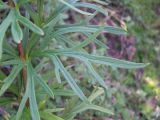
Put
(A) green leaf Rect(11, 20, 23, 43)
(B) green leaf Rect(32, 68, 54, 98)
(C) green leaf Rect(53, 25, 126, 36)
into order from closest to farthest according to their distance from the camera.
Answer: (A) green leaf Rect(11, 20, 23, 43)
(B) green leaf Rect(32, 68, 54, 98)
(C) green leaf Rect(53, 25, 126, 36)

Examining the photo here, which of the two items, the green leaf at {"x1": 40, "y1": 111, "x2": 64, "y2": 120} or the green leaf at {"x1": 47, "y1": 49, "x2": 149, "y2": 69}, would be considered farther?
the green leaf at {"x1": 40, "y1": 111, "x2": 64, "y2": 120}

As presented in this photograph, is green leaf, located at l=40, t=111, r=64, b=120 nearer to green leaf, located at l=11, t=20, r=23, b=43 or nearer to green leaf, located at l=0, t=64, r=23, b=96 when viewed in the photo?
green leaf, located at l=0, t=64, r=23, b=96

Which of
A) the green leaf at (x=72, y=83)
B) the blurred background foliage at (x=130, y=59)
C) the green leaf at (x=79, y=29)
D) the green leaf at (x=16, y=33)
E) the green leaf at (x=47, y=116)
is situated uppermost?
the green leaf at (x=16, y=33)

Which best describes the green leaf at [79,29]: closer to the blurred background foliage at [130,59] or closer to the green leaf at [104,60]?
the green leaf at [104,60]

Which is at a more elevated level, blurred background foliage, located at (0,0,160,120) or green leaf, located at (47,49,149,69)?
green leaf, located at (47,49,149,69)

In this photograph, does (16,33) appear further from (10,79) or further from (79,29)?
(79,29)

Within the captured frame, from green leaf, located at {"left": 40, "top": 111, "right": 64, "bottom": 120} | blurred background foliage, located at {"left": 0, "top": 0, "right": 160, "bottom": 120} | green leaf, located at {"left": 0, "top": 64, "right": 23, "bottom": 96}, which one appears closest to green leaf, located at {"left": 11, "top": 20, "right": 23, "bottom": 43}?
green leaf, located at {"left": 0, "top": 64, "right": 23, "bottom": 96}

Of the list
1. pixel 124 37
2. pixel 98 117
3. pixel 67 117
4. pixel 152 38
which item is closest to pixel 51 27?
pixel 67 117

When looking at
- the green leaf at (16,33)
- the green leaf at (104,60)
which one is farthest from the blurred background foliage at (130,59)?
the green leaf at (16,33)

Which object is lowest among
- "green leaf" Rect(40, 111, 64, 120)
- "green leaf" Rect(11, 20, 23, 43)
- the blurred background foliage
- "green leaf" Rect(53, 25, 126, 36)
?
the blurred background foliage
